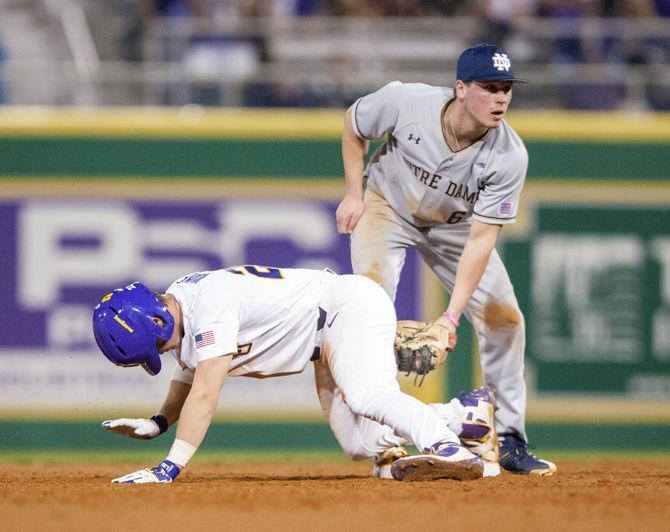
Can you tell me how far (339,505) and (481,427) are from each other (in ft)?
5.09

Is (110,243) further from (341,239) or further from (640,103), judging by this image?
(640,103)

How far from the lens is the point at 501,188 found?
6.16 metres

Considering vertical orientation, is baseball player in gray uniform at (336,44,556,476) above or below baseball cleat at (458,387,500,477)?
above

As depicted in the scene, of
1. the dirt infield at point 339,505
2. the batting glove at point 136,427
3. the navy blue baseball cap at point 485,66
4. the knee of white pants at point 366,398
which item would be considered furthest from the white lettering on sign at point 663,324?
the batting glove at point 136,427

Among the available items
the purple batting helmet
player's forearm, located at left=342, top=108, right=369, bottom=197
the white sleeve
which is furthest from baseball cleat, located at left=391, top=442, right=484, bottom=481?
player's forearm, located at left=342, top=108, right=369, bottom=197

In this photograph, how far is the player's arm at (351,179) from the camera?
20.8 feet

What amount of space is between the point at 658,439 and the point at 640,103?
281cm

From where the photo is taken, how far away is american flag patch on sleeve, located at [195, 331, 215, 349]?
548 centimetres

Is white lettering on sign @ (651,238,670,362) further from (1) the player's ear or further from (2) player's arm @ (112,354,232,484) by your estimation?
(2) player's arm @ (112,354,232,484)

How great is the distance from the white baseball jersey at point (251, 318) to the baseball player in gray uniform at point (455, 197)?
0.62 m

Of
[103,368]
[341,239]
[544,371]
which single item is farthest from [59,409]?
[544,371]

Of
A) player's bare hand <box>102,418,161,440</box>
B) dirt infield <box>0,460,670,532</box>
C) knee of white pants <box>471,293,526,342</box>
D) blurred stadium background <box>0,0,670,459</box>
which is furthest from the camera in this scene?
blurred stadium background <box>0,0,670,459</box>

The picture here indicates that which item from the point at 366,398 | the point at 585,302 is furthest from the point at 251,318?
the point at 585,302

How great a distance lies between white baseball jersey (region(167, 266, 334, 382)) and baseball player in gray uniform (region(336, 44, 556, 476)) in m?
0.62
